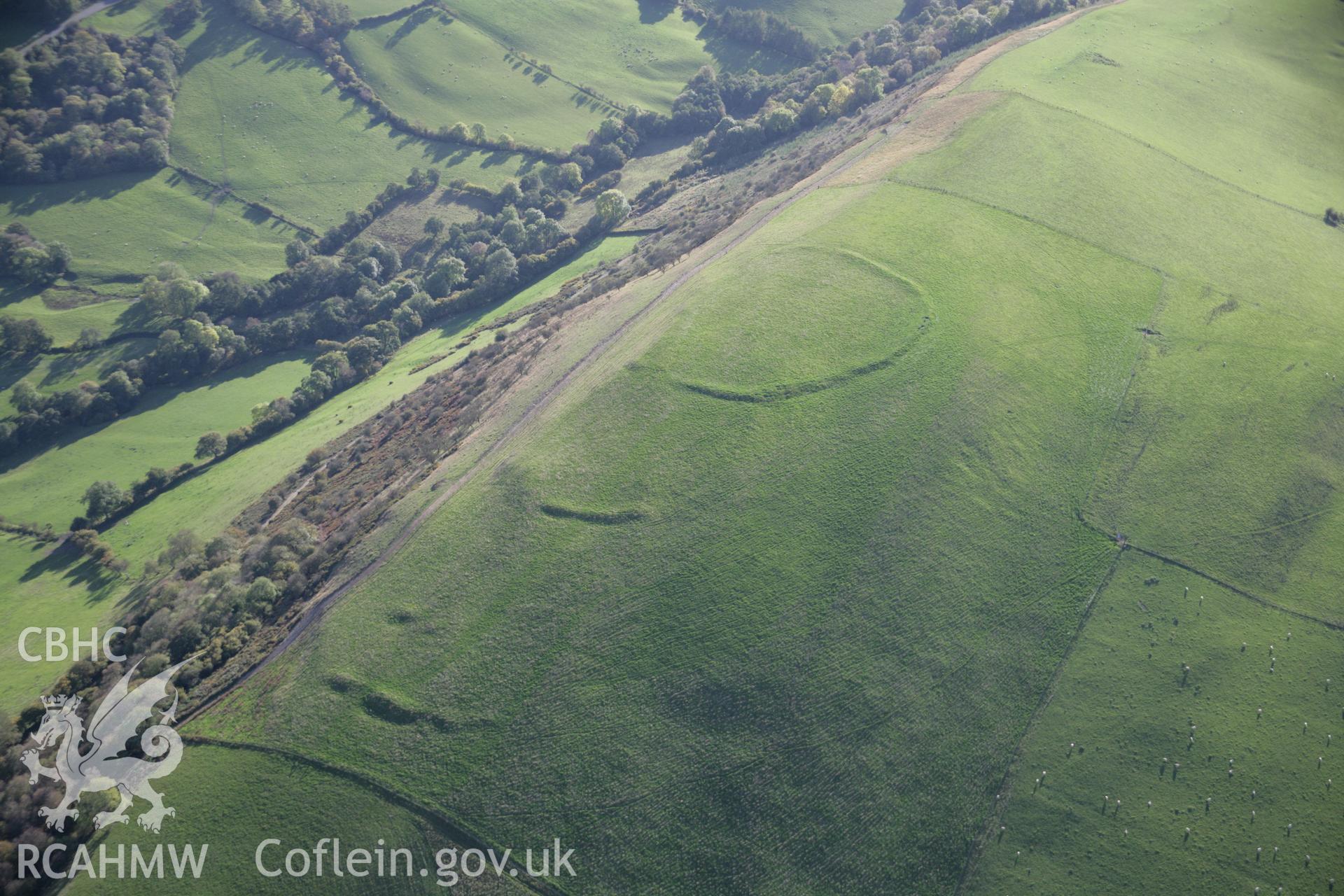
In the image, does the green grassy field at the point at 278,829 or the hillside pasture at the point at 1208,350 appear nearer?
the green grassy field at the point at 278,829

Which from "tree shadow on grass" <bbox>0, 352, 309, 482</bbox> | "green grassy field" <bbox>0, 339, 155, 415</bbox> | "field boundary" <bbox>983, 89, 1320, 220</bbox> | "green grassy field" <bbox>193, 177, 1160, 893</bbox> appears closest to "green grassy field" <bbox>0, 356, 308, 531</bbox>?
"tree shadow on grass" <bbox>0, 352, 309, 482</bbox>

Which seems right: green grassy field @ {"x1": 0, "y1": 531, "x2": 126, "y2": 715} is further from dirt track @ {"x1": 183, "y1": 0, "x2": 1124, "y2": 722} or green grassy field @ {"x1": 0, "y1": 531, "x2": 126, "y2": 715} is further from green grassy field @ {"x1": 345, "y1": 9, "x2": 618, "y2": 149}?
green grassy field @ {"x1": 345, "y1": 9, "x2": 618, "y2": 149}

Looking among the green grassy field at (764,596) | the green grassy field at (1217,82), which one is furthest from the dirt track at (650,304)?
the green grassy field at (1217,82)

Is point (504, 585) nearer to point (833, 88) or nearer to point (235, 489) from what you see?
point (235, 489)

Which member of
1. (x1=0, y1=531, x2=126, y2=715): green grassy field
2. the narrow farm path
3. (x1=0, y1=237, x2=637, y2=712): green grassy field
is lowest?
(x1=0, y1=531, x2=126, y2=715): green grassy field

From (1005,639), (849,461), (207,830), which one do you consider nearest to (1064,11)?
(849,461)

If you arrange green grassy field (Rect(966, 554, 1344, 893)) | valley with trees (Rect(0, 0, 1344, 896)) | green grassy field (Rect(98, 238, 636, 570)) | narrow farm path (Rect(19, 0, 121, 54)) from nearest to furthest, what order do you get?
green grassy field (Rect(966, 554, 1344, 893)) → valley with trees (Rect(0, 0, 1344, 896)) → green grassy field (Rect(98, 238, 636, 570)) → narrow farm path (Rect(19, 0, 121, 54))

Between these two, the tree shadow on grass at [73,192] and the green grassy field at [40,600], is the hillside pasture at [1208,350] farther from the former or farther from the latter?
the tree shadow on grass at [73,192]
